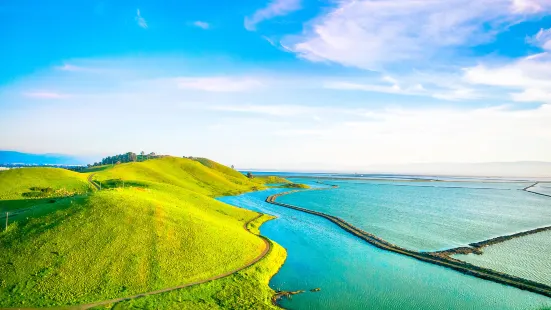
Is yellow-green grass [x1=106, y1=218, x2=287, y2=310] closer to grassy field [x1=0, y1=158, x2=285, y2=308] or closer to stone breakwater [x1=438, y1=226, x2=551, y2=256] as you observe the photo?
grassy field [x1=0, y1=158, x2=285, y2=308]

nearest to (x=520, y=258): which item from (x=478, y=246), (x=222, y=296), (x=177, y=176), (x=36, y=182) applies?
(x=478, y=246)

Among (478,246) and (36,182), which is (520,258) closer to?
(478,246)

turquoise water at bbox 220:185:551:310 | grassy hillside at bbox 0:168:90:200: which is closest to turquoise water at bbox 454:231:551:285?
turquoise water at bbox 220:185:551:310

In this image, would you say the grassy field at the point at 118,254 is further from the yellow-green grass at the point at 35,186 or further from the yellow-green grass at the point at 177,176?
the yellow-green grass at the point at 177,176

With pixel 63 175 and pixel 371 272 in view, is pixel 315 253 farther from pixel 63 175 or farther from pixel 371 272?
pixel 63 175

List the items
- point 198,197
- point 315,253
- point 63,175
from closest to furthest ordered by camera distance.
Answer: point 315,253 < point 198,197 < point 63,175

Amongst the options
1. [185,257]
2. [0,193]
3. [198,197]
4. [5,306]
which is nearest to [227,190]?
[198,197]
